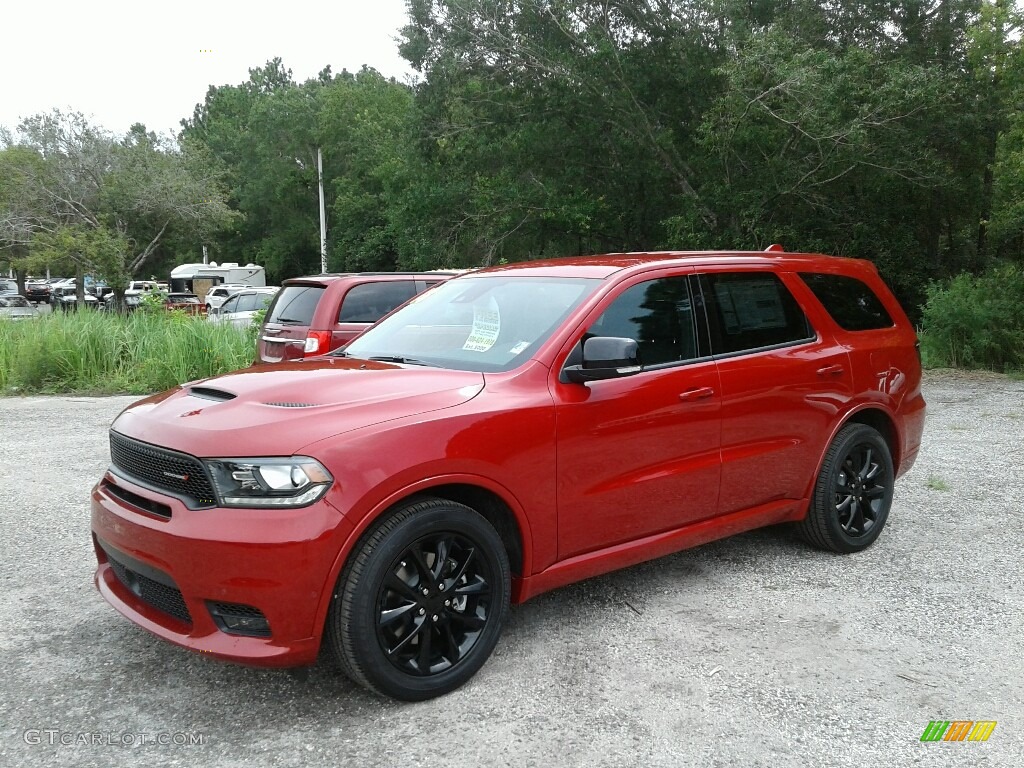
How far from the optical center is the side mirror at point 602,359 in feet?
12.1

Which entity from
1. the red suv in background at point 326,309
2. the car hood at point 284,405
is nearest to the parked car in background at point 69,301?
the red suv in background at point 326,309

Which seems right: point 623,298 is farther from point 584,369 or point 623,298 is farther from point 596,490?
point 596,490

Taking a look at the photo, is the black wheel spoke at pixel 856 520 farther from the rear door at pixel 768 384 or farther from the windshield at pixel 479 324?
the windshield at pixel 479 324

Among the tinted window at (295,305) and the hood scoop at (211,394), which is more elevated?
the tinted window at (295,305)

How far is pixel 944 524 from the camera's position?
230 inches

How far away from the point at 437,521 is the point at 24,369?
12.0m

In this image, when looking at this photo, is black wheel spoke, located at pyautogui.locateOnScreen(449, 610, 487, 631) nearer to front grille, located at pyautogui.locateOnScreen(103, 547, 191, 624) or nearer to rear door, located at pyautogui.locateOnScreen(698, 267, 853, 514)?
front grille, located at pyautogui.locateOnScreen(103, 547, 191, 624)

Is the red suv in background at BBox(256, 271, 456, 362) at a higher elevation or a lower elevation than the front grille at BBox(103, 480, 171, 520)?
higher

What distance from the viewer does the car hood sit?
3.14 metres

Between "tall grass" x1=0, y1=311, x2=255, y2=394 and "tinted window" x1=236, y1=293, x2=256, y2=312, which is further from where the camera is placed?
"tinted window" x1=236, y1=293, x2=256, y2=312

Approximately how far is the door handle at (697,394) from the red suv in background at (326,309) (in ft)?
16.9

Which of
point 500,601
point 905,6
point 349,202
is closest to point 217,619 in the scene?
point 500,601
